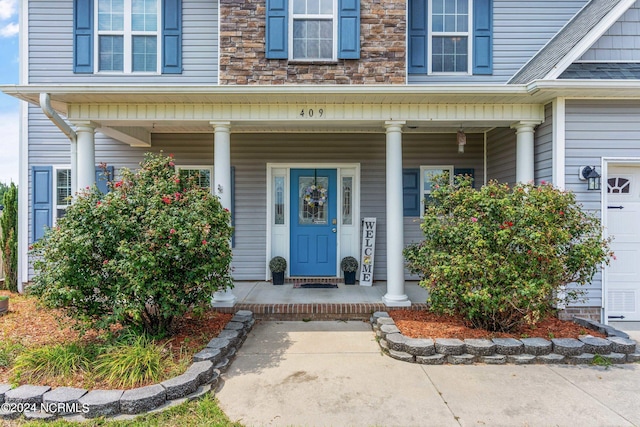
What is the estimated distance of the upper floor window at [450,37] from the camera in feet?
19.4

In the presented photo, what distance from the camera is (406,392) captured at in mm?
3012

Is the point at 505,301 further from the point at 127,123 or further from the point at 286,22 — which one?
the point at 127,123

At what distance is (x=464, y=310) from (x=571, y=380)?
1.09 metres

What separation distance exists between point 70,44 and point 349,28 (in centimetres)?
466

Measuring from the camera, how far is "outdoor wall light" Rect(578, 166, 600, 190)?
4.36m

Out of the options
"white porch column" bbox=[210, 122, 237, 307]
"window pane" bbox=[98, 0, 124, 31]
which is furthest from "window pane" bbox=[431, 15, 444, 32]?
"window pane" bbox=[98, 0, 124, 31]

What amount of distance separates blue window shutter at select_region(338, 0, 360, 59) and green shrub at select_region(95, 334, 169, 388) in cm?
461

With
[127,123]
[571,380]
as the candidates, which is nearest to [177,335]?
[127,123]

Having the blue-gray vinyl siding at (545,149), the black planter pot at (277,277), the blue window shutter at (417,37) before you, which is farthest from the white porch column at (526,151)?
the black planter pot at (277,277)

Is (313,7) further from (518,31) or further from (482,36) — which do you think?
(518,31)

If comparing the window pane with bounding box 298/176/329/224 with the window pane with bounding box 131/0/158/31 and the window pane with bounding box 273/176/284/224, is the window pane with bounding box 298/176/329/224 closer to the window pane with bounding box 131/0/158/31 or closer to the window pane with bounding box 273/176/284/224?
the window pane with bounding box 273/176/284/224

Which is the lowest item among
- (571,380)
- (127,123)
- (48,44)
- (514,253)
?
(571,380)

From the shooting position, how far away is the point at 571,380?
322 cm

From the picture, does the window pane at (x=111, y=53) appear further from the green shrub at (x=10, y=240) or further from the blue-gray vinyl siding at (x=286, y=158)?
the green shrub at (x=10, y=240)
